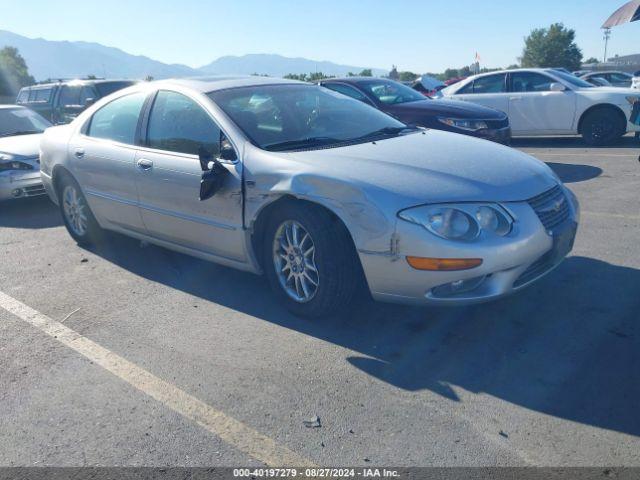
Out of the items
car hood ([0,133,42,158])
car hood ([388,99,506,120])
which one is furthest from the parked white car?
car hood ([0,133,42,158])

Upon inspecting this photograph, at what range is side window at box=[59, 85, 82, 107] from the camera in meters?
14.0

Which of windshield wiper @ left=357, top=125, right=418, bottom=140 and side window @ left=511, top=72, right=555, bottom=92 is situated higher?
side window @ left=511, top=72, right=555, bottom=92

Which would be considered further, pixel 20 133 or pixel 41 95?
pixel 41 95

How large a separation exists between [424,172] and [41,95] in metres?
14.0

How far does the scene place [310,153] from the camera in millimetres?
3982

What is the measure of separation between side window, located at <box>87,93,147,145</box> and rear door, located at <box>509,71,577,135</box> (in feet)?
25.8

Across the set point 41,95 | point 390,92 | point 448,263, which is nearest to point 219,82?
point 448,263

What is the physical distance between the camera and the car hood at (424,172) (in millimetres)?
3445

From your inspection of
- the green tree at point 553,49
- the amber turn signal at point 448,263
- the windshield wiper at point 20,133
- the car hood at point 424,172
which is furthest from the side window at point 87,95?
the green tree at point 553,49

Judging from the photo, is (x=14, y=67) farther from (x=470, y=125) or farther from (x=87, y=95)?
(x=470, y=125)

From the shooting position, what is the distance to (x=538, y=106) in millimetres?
10930

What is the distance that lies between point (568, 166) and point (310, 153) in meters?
6.16

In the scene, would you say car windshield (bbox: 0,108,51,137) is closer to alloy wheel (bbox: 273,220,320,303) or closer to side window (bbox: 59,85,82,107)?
side window (bbox: 59,85,82,107)

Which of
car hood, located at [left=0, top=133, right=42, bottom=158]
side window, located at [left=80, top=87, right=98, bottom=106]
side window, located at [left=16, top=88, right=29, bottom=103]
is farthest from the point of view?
side window, located at [left=16, top=88, right=29, bottom=103]
